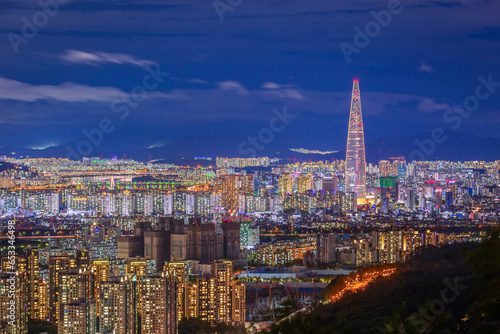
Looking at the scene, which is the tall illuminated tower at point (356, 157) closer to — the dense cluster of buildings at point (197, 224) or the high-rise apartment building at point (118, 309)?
the dense cluster of buildings at point (197, 224)

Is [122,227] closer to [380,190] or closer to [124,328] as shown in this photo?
[124,328]

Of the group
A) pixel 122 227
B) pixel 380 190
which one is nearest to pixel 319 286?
pixel 122 227

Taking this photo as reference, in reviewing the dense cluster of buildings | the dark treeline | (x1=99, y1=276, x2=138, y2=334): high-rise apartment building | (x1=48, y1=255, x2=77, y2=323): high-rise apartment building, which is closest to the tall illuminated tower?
the dense cluster of buildings

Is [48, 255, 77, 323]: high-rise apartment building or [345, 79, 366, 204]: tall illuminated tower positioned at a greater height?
[345, 79, 366, 204]: tall illuminated tower

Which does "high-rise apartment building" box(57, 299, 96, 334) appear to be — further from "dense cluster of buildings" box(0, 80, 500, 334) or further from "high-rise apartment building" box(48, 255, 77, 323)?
"high-rise apartment building" box(48, 255, 77, 323)

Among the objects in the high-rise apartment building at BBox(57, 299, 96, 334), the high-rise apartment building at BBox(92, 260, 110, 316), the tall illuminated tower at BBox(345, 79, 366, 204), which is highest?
the tall illuminated tower at BBox(345, 79, 366, 204)

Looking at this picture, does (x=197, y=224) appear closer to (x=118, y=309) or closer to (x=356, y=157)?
(x=118, y=309)

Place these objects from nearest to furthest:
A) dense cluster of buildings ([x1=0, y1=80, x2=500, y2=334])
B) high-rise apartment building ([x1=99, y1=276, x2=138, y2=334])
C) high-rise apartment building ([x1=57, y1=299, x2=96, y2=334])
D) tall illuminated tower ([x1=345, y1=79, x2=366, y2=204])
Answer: high-rise apartment building ([x1=57, y1=299, x2=96, y2=334]), high-rise apartment building ([x1=99, y1=276, x2=138, y2=334]), dense cluster of buildings ([x1=0, y1=80, x2=500, y2=334]), tall illuminated tower ([x1=345, y1=79, x2=366, y2=204])

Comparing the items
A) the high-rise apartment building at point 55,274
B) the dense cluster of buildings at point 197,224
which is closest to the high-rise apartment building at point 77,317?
the dense cluster of buildings at point 197,224
